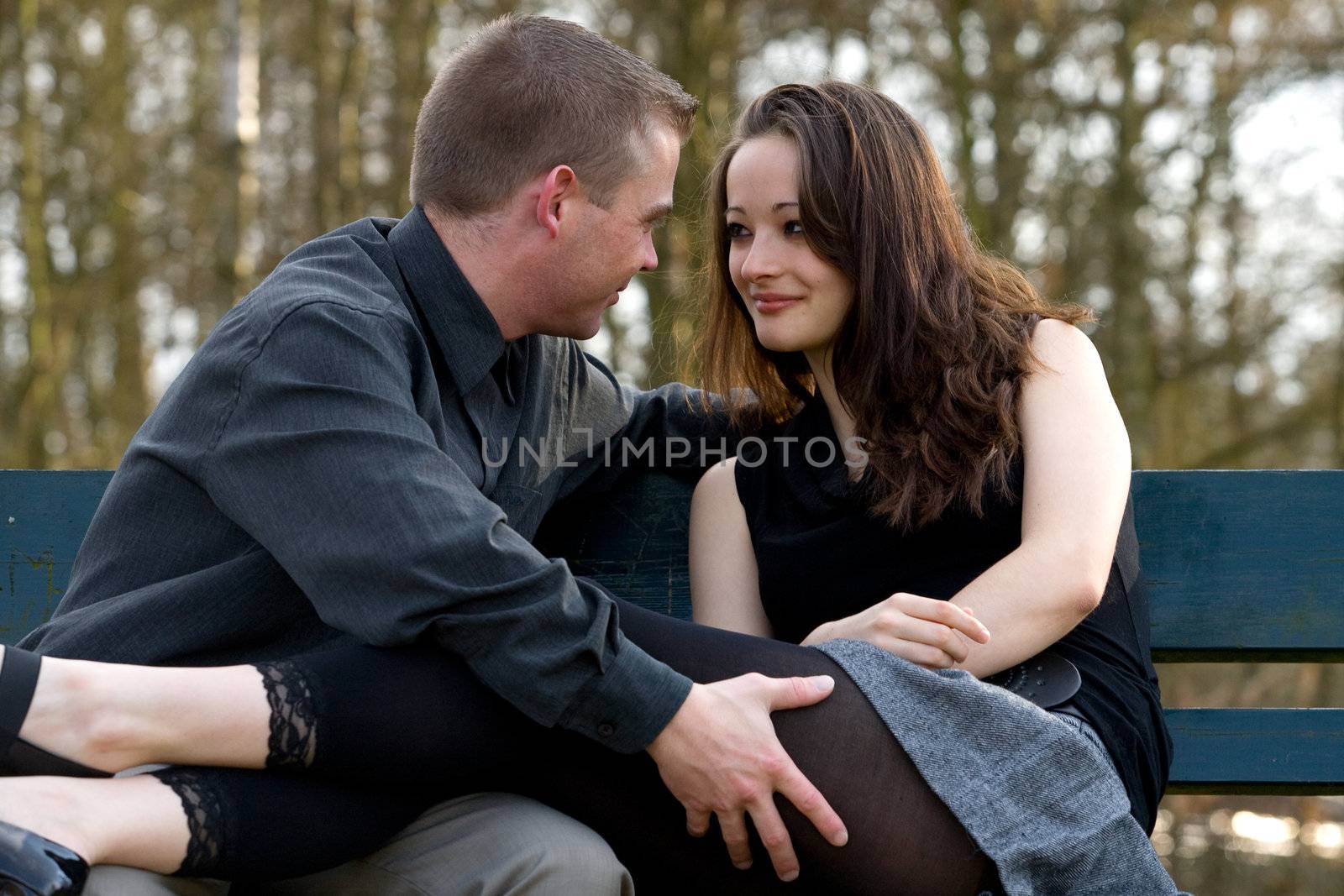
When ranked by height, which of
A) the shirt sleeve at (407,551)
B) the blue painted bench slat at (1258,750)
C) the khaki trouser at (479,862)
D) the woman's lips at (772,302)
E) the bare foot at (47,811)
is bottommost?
the blue painted bench slat at (1258,750)

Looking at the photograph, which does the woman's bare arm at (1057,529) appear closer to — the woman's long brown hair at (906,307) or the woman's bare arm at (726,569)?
the woman's long brown hair at (906,307)

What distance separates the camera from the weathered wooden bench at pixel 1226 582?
281 cm

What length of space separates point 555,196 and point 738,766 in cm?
114

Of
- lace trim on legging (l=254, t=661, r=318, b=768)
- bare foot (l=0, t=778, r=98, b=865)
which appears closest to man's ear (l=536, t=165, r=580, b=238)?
lace trim on legging (l=254, t=661, r=318, b=768)

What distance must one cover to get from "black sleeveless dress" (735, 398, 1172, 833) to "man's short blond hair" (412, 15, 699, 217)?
639 millimetres

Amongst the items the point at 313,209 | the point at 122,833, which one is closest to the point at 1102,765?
the point at 122,833

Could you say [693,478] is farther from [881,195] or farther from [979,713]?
[979,713]

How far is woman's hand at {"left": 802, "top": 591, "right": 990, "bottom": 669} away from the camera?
2297 mm

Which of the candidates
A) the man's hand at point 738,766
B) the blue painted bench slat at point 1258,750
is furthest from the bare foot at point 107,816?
the blue painted bench slat at point 1258,750

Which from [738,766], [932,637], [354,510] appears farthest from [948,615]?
[354,510]

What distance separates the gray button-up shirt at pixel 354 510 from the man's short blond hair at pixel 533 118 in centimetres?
11

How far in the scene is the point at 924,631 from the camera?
91.0 inches

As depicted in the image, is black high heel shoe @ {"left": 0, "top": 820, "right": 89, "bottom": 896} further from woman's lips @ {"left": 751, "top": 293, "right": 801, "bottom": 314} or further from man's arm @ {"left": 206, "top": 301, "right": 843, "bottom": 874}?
woman's lips @ {"left": 751, "top": 293, "right": 801, "bottom": 314}

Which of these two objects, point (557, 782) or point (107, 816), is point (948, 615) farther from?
point (107, 816)
